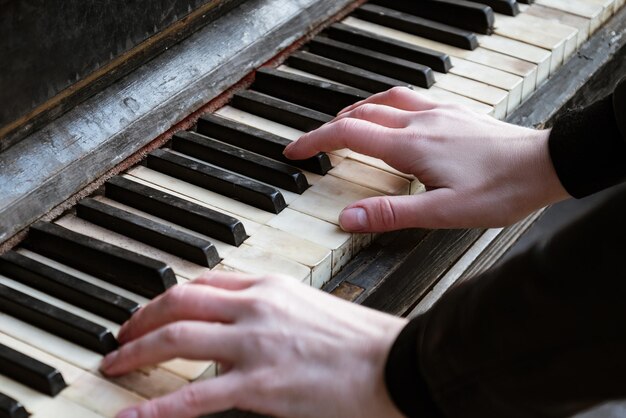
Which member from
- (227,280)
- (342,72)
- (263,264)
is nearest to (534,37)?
(342,72)

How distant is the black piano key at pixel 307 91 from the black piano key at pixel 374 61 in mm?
101

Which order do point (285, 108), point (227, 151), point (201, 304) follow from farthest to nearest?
1. point (285, 108)
2. point (227, 151)
3. point (201, 304)

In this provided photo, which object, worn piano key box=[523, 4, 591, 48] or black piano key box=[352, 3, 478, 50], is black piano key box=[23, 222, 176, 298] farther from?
worn piano key box=[523, 4, 591, 48]

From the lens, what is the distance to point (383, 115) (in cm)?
170

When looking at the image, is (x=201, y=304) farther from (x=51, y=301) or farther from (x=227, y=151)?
(x=227, y=151)

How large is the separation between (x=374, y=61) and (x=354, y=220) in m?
0.50

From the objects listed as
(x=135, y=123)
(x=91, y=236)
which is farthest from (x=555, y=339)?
(x=135, y=123)

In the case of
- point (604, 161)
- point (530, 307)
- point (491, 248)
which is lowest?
point (491, 248)

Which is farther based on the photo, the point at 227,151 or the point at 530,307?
the point at 227,151

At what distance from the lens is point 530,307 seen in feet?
3.59

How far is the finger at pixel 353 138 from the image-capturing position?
5.41 ft

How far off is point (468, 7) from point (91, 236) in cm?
92

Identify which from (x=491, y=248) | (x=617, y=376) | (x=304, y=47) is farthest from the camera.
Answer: (x=491, y=248)

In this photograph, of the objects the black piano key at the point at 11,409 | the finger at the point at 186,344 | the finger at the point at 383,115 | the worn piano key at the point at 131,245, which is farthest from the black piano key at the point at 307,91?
the black piano key at the point at 11,409
